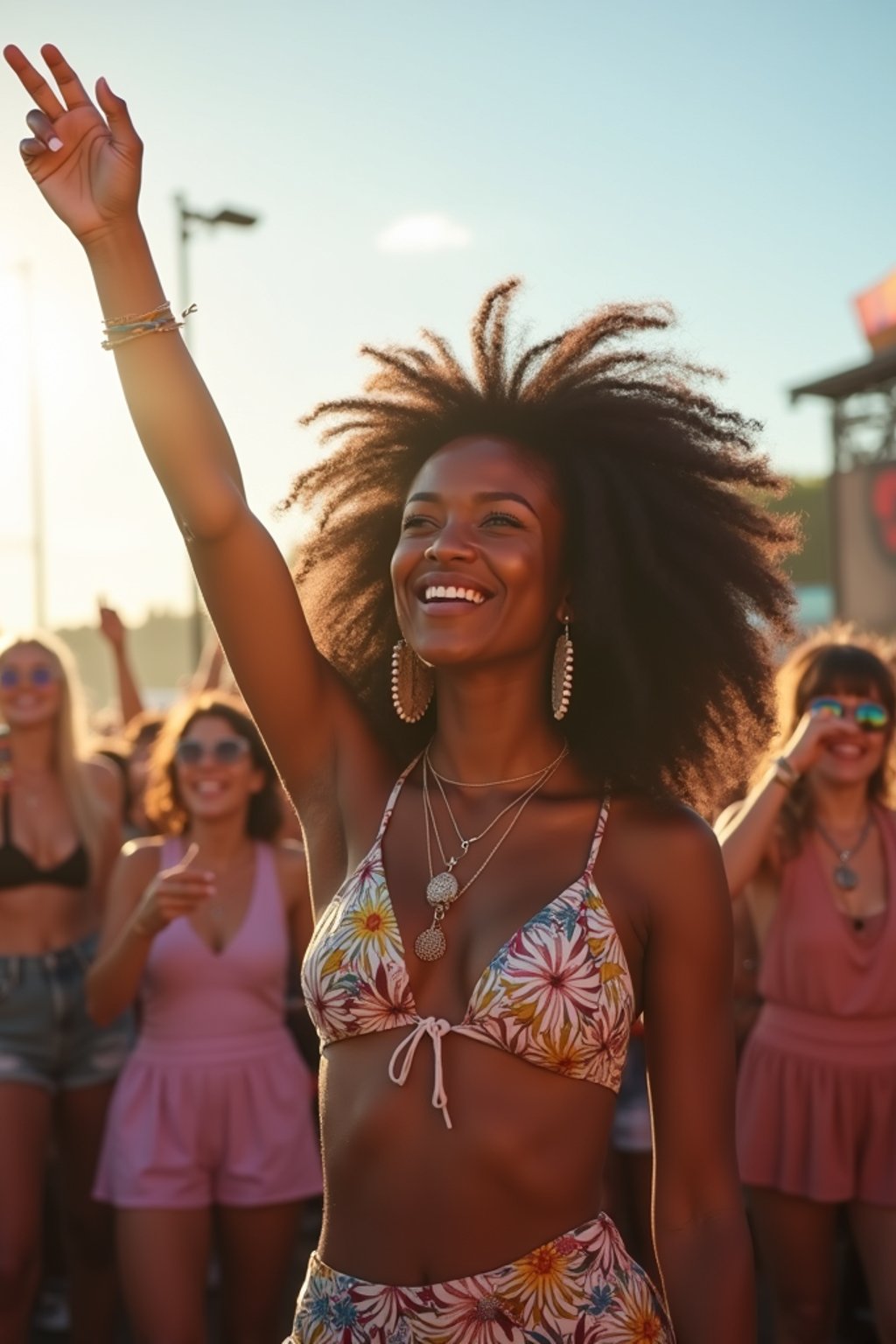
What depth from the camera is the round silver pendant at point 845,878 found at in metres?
4.68

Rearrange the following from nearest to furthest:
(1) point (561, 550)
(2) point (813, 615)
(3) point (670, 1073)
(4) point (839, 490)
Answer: (3) point (670, 1073) → (1) point (561, 550) → (4) point (839, 490) → (2) point (813, 615)

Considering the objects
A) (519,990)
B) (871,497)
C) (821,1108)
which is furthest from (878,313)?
(519,990)

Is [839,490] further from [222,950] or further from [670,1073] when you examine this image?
[670,1073]

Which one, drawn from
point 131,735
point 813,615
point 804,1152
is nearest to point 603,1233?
point 804,1152

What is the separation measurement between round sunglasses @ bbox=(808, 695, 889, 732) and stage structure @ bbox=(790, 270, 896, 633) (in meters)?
16.6

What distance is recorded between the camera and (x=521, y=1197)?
2.15 meters

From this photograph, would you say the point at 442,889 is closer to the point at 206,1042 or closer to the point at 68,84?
the point at 68,84

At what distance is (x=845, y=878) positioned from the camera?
15.4 feet

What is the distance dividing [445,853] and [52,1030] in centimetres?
312

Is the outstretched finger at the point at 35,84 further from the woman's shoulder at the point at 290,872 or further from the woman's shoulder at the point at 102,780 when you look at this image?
the woman's shoulder at the point at 102,780

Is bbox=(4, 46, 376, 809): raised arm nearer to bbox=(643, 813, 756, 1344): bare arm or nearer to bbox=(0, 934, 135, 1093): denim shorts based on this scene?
bbox=(643, 813, 756, 1344): bare arm

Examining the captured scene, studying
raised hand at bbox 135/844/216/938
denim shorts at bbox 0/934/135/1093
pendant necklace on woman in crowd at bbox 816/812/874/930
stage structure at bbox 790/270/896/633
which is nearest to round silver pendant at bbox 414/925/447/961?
raised hand at bbox 135/844/216/938

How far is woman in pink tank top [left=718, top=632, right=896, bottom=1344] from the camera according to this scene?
14.2ft

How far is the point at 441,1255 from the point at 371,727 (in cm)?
90
